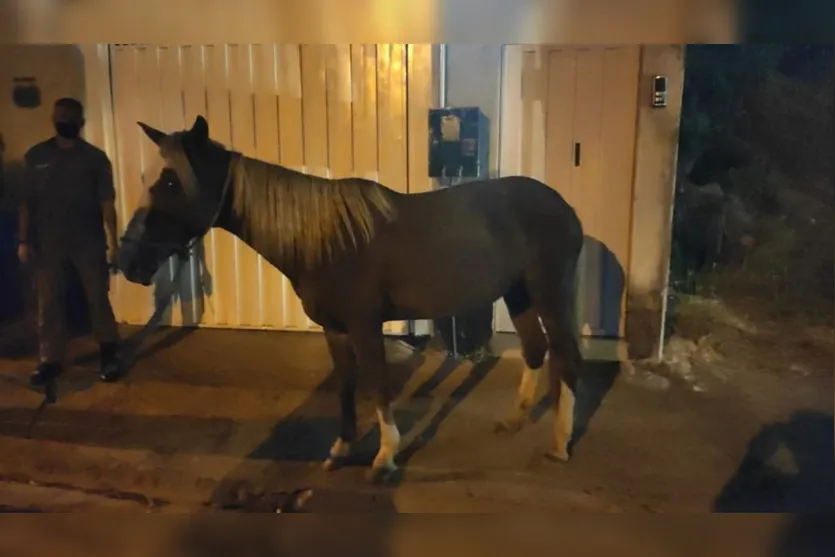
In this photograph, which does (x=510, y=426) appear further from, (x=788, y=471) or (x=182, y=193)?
(x=182, y=193)

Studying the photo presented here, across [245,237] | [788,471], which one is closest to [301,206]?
[245,237]

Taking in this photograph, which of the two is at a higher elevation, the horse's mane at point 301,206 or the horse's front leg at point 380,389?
the horse's mane at point 301,206

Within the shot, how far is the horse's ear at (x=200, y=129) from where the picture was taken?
0.81 metres

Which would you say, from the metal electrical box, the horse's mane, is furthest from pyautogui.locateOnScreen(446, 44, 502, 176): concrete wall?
the horse's mane

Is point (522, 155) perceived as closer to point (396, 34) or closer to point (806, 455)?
point (396, 34)

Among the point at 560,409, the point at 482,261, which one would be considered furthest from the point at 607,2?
the point at 560,409

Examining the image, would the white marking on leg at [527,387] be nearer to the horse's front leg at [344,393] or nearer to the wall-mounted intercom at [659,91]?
the horse's front leg at [344,393]

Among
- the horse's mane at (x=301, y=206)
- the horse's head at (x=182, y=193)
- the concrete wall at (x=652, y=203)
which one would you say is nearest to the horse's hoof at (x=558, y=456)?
the concrete wall at (x=652, y=203)

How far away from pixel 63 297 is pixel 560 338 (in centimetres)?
55

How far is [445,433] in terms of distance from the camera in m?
0.87

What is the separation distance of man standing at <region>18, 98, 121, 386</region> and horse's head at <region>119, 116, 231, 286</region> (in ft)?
0.15

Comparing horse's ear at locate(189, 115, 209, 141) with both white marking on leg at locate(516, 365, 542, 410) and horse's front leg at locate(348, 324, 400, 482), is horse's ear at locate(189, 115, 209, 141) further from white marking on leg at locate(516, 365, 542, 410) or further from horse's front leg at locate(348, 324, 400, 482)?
white marking on leg at locate(516, 365, 542, 410)

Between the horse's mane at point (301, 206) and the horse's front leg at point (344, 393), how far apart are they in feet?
0.31

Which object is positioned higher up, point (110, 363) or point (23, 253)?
point (23, 253)
